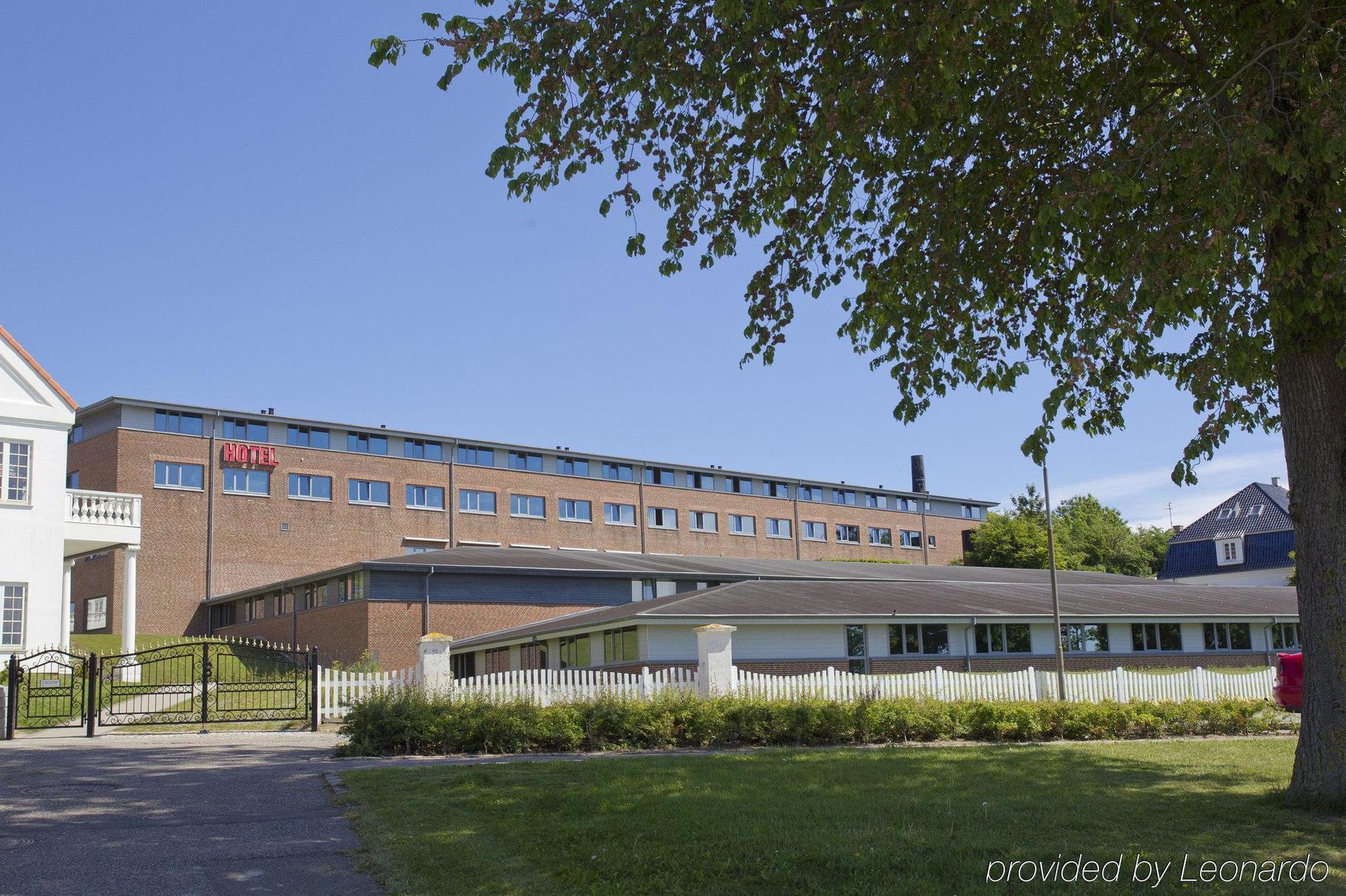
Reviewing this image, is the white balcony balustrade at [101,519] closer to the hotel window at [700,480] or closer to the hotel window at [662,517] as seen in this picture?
the hotel window at [662,517]

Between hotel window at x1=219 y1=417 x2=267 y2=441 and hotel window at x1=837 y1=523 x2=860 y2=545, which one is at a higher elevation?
hotel window at x1=219 y1=417 x2=267 y2=441

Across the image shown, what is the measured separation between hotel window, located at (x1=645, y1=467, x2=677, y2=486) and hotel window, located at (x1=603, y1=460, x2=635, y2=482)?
3.98 feet

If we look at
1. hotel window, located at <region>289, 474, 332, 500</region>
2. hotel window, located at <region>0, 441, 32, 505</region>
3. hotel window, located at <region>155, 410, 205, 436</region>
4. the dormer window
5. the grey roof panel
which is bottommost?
the grey roof panel

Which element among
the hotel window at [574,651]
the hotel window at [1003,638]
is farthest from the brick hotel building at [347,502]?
the hotel window at [1003,638]

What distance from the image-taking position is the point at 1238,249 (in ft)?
38.5

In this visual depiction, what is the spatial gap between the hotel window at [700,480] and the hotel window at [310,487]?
2457cm

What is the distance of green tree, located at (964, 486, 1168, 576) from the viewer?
7244cm

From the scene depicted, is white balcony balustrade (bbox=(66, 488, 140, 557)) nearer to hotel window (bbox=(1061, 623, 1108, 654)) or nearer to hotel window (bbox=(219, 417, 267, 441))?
hotel window (bbox=(219, 417, 267, 441))

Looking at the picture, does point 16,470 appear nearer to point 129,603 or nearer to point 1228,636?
point 129,603

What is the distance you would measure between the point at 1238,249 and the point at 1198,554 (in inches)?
2798

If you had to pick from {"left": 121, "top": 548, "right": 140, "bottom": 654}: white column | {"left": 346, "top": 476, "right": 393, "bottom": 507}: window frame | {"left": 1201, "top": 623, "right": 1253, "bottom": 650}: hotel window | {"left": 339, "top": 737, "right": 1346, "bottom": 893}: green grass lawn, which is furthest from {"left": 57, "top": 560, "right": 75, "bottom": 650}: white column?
{"left": 1201, "top": 623, "right": 1253, "bottom": 650}: hotel window

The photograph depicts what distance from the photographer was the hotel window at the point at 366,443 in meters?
58.8

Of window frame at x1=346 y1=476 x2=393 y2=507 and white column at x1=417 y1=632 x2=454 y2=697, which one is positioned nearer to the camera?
white column at x1=417 y1=632 x2=454 y2=697

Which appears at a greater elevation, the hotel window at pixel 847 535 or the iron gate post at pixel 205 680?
the hotel window at pixel 847 535
